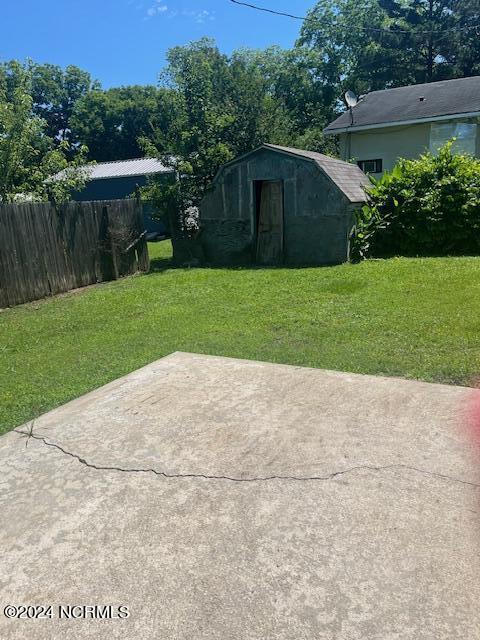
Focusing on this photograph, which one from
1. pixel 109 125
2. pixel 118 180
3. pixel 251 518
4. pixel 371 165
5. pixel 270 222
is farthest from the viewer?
pixel 109 125

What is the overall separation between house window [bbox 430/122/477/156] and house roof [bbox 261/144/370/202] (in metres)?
6.51

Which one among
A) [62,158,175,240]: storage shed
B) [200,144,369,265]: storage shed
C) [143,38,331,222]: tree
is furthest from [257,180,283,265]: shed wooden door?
[62,158,175,240]: storage shed

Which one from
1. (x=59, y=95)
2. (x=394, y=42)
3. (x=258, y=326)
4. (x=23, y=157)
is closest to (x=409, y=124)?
(x=23, y=157)

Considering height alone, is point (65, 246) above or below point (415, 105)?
below

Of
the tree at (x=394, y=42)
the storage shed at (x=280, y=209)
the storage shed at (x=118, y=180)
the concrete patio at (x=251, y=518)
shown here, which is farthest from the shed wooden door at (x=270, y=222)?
the tree at (x=394, y=42)

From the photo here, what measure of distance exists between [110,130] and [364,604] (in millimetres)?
50822

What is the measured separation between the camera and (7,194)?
11891mm

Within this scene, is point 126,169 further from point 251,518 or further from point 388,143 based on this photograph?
point 251,518

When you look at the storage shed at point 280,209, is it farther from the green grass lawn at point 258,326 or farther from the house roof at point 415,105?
the house roof at point 415,105

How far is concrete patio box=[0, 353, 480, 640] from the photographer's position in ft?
6.32

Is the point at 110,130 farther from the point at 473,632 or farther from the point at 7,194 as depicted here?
the point at 473,632

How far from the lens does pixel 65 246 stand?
1048 centimetres

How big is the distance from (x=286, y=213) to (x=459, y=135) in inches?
369

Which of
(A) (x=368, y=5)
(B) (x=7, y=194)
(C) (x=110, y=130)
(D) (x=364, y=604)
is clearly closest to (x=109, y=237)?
(B) (x=7, y=194)
